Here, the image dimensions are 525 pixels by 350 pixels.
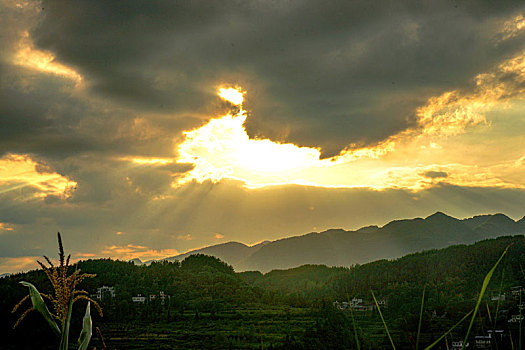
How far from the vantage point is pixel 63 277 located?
497 cm

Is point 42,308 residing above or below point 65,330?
above

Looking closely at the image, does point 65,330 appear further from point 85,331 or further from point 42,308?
point 85,331

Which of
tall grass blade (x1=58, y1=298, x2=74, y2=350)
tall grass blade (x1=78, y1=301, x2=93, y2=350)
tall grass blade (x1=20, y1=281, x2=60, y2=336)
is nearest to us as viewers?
tall grass blade (x1=58, y1=298, x2=74, y2=350)

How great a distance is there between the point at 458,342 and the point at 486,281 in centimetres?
20798

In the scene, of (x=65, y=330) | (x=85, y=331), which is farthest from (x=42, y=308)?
(x=85, y=331)

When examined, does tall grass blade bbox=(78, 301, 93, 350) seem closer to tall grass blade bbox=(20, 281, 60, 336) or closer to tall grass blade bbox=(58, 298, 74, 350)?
tall grass blade bbox=(20, 281, 60, 336)

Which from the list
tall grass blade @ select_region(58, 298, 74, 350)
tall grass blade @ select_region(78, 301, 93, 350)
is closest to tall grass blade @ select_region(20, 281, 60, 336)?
tall grass blade @ select_region(58, 298, 74, 350)

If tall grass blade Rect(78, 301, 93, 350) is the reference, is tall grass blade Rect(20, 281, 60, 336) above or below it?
above

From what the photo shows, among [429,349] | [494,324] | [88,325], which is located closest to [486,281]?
[429,349]

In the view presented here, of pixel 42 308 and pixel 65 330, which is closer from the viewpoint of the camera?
pixel 65 330

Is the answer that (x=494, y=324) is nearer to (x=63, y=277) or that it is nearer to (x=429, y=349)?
(x=429, y=349)

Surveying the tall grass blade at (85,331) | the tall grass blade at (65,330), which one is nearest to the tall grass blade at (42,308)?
the tall grass blade at (65,330)

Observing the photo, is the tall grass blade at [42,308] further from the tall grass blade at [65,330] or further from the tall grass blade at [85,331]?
the tall grass blade at [85,331]

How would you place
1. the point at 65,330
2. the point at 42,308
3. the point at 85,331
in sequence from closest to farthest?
1. the point at 65,330
2. the point at 42,308
3. the point at 85,331
